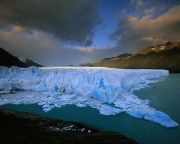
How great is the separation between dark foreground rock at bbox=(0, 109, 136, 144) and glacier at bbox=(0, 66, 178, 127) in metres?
2.94

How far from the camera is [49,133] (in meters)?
7.38

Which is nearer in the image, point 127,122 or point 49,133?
point 49,133

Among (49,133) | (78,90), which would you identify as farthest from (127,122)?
(78,90)

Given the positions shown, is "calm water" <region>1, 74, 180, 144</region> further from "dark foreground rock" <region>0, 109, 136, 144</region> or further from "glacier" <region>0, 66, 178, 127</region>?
"dark foreground rock" <region>0, 109, 136, 144</region>

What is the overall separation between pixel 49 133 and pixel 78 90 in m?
7.89

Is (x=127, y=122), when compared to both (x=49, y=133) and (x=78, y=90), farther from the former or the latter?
(x=78, y=90)

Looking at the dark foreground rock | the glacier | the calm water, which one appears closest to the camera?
the dark foreground rock

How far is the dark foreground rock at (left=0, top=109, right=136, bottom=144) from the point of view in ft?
21.9

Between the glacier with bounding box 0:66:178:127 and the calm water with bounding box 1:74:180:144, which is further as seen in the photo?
the glacier with bounding box 0:66:178:127

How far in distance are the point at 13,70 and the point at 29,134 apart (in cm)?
1337

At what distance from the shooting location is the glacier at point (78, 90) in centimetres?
1107

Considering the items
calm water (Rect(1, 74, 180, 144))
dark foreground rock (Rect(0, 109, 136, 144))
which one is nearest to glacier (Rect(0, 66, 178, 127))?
calm water (Rect(1, 74, 180, 144))

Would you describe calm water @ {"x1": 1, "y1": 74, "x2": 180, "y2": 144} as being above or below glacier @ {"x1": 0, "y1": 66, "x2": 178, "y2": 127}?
below

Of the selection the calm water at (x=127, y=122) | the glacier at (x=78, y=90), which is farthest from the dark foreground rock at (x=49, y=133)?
the glacier at (x=78, y=90)
